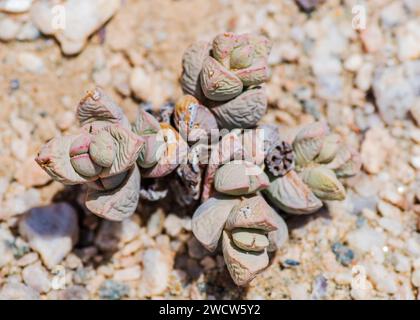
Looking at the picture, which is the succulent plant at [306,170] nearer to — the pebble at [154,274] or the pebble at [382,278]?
the pebble at [382,278]

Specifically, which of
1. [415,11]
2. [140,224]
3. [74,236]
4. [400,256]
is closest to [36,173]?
[74,236]

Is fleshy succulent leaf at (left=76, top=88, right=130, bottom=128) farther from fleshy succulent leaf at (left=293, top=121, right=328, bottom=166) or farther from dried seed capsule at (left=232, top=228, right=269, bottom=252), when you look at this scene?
fleshy succulent leaf at (left=293, top=121, right=328, bottom=166)

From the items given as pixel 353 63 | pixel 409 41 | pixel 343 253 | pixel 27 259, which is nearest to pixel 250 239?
pixel 343 253

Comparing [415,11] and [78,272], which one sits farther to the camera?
[415,11]

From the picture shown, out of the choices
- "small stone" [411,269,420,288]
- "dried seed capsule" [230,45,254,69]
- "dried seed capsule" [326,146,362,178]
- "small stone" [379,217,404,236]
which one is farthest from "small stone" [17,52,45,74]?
"small stone" [411,269,420,288]

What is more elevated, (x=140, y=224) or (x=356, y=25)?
(x=356, y=25)

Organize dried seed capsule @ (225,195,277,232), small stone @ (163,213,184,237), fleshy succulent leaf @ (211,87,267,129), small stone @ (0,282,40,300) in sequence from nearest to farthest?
dried seed capsule @ (225,195,277,232) < fleshy succulent leaf @ (211,87,267,129) < small stone @ (0,282,40,300) < small stone @ (163,213,184,237)
